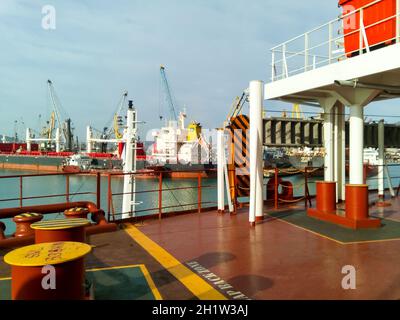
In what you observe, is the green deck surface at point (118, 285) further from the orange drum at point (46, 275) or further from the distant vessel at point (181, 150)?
the distant vessel at point (181, 150)

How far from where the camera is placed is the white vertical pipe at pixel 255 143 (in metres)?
7.80

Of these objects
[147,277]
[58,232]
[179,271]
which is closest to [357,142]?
[179,271]

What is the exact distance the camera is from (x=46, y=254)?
3145mm

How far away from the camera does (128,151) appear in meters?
12.6

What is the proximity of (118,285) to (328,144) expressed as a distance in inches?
319

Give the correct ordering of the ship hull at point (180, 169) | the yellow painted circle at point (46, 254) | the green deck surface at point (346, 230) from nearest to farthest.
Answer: the yellow painted circle at point (46, 254) → the green deck surface at point (346, 230) → the ship hull at point (180, 169)

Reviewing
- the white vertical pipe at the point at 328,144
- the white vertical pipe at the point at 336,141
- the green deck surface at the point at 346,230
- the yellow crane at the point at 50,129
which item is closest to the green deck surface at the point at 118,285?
the green deck surface at the point at 346,230

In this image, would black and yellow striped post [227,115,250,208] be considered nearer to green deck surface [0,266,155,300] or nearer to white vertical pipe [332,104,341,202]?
white vertical pipe [332,104,341,202]

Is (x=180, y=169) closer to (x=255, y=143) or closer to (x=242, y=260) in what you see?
(x=255, y=143)

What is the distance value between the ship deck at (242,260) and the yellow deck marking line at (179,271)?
0.01 meters
